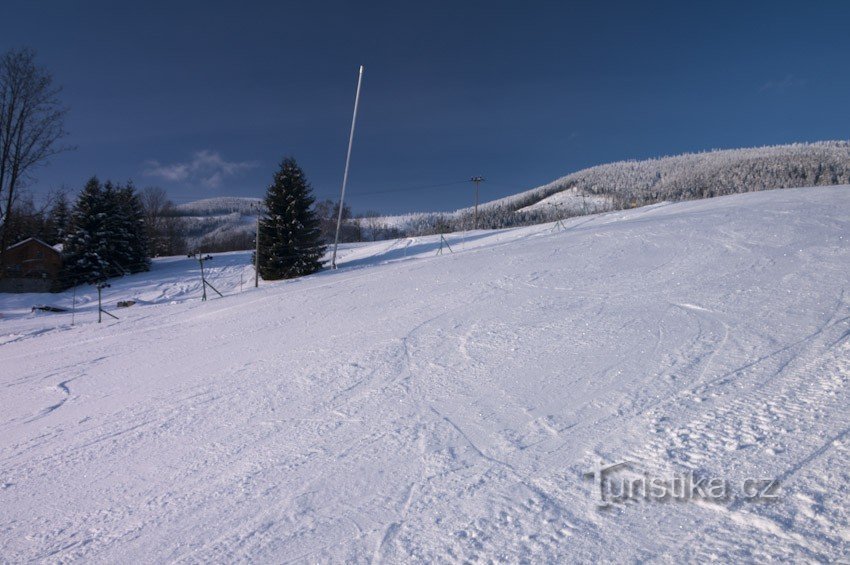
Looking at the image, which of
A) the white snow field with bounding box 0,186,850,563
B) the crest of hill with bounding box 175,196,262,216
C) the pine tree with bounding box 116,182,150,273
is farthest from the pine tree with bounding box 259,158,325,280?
the crest of hill with bounding box 175,196,262,216

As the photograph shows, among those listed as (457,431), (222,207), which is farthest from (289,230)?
(222,207)

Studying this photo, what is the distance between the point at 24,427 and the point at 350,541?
192 inches

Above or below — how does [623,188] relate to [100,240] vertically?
above

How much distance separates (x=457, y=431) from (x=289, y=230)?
28.2 m

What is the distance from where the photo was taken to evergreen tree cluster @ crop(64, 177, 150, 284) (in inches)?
1377

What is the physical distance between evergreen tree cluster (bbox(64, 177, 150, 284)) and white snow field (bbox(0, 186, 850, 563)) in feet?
103

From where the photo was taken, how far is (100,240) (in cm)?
3544

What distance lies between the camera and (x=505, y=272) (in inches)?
465

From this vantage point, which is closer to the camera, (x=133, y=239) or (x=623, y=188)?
(x=133, y=239)

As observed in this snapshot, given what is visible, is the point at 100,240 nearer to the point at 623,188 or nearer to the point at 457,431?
the point at 457,431

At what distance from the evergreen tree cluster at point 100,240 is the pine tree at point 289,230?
14550mm

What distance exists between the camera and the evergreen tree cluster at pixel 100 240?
3497 cm

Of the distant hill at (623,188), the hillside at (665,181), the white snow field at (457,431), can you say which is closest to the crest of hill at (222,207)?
the distant hill at (623,188)

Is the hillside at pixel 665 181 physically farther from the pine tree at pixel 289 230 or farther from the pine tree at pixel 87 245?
the pine tree at pixel 87 245
